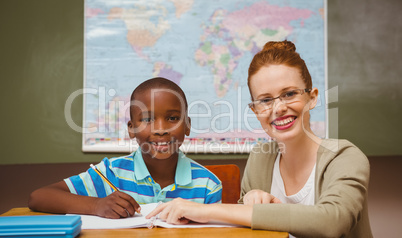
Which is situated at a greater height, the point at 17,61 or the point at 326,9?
the point at 326,9

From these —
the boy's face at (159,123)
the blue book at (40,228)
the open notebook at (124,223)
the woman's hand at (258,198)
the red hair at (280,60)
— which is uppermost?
the red hair at (280,60)

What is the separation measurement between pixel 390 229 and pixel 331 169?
184cm

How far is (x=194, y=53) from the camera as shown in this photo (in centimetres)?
228

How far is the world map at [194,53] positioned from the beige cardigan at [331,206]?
1030mm

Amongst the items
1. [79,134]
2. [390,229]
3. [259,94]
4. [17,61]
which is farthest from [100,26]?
[390,229]

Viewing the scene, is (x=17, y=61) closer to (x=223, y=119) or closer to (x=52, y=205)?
(x=223, y=119)

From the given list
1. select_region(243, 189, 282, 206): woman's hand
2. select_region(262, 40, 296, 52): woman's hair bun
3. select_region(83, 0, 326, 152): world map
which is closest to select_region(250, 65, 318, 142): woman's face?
select_region(262, 40, 296, 52): woman's hair bun

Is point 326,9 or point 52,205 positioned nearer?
point 52,205

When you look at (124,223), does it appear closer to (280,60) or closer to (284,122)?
(284,122)

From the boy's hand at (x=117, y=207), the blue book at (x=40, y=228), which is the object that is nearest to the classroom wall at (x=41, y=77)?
the boy's hand at (x=117, y=207)

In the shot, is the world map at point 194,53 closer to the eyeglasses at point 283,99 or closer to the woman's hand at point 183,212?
the eyeglasses at point 283,99

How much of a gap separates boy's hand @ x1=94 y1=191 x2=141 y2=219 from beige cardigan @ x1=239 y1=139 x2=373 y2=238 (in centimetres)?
32

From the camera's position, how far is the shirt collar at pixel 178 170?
1.19 m

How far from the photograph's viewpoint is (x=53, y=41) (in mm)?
2213
